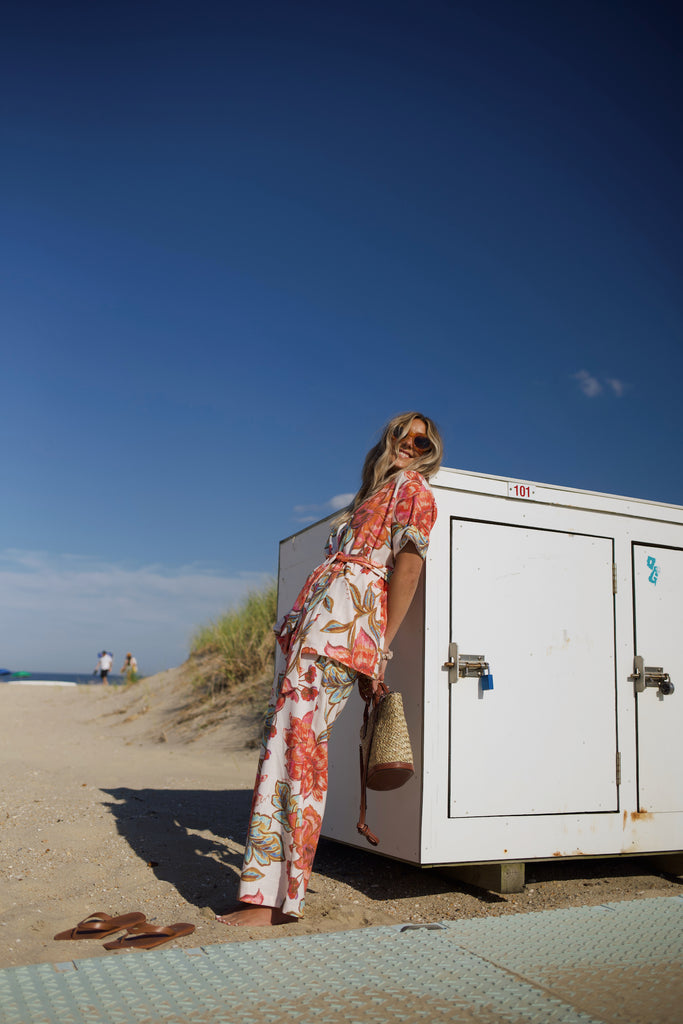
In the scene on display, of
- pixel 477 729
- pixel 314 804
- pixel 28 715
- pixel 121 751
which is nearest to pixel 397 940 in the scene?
pixel 314 804

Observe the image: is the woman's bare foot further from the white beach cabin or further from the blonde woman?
the white beach cabin

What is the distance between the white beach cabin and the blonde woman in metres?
0.48

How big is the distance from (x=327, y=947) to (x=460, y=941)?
0.51m

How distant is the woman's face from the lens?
12.1ft

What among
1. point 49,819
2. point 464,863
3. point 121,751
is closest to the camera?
point 464,863

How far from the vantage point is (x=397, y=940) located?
2826 millimetres

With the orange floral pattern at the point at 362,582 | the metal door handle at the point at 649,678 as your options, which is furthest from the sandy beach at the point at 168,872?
the orange floral pattern at the point at 362,582

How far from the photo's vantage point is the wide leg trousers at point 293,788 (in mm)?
3057

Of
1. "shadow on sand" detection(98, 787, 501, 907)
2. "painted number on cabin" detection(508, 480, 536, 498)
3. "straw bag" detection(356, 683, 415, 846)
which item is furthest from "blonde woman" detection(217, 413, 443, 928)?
"painted number on cabin" detection(508, 480, 536, 498)

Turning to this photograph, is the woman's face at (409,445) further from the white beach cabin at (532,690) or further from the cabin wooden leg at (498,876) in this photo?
the cabin wooden leg at (498,876)

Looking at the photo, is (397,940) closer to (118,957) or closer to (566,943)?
(566,943)

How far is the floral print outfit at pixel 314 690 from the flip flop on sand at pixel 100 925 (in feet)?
1.49

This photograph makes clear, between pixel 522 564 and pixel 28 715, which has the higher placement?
pixel 522 564

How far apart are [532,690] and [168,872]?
82.7 inches
